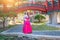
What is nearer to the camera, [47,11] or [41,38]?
[41,38]

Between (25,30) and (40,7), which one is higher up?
(40,7)

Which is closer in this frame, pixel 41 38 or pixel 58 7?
pixel 41 38

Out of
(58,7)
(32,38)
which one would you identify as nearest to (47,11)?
(58,7)

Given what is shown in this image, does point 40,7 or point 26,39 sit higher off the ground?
point 40,7

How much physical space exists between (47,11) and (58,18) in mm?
2347

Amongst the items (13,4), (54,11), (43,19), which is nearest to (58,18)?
(54,11)

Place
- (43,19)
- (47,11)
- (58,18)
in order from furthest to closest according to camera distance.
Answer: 1. (43,19)
2. (47,11)
3. (58,18)

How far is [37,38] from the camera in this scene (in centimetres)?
1209

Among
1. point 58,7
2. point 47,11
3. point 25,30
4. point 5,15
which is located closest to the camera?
point 25,30

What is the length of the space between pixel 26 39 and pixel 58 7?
12317mm

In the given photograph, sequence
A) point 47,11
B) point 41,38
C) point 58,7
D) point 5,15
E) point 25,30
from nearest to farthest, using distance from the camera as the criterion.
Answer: point 41,38
point 25,30
point 5,15
point 58,7
point 47,11

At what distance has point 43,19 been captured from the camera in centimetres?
3700

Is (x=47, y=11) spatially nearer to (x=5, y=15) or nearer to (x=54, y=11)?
(x=54, y=11)

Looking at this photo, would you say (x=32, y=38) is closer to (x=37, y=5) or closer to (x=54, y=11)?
(x=54, y=11)
